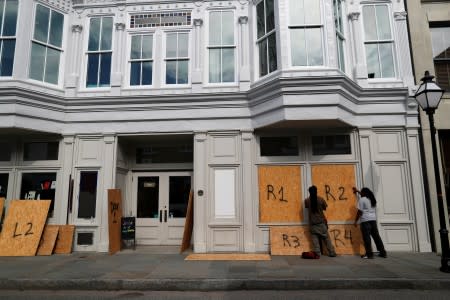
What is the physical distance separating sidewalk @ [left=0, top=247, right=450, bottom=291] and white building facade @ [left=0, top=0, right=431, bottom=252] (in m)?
1.48

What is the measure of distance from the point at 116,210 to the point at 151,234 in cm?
152

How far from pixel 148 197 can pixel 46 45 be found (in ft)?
19.2

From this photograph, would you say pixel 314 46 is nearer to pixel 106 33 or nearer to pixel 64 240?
pixel 106 33

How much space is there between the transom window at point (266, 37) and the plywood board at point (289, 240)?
4695 millimetres

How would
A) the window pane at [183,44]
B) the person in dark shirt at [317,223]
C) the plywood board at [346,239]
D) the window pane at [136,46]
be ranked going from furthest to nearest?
1. the window pane at [136,46]
2. the window pane at [183,44]
3. the plywood board at [346,239]
4. the person in dark shirt at [317,223]

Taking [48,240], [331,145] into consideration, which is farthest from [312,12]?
[48,240]

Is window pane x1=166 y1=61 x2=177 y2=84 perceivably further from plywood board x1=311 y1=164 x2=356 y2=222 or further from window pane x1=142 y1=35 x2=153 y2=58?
plywood board x1=311 y1=164 x2=356 y2=222

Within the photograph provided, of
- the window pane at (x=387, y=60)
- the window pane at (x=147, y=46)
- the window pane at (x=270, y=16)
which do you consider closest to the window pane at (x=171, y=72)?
the window pane at (x=147, y=46)

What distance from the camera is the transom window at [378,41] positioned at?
1041cm

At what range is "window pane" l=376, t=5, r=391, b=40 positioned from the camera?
10.6 meters

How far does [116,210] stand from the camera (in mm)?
10070

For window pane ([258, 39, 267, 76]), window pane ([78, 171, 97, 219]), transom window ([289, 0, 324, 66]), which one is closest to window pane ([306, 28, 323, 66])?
transom window ([289, 0, 324, 66])

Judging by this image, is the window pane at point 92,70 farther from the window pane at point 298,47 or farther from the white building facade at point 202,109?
the window pane at point 298,47

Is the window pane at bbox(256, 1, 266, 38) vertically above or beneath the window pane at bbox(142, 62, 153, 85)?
above
